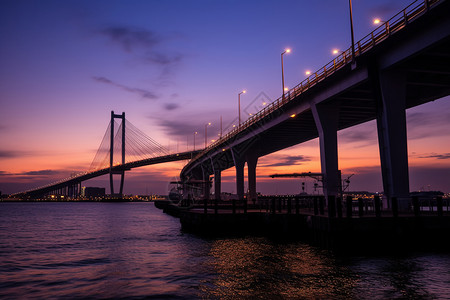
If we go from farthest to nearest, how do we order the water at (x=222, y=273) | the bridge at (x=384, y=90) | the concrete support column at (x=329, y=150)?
the concrete support column at (x=329, y=150) → the bridge at (x=384, y=90) → the water at (x=222, y=273)

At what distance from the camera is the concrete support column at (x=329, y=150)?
3341 centimetres

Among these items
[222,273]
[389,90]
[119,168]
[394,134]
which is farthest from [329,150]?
[119,168]

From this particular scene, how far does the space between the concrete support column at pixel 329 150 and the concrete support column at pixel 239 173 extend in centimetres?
2983

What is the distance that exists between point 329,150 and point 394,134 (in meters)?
8.59

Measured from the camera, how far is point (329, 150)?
3375 centimetres

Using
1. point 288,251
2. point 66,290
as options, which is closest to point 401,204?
point 288,251

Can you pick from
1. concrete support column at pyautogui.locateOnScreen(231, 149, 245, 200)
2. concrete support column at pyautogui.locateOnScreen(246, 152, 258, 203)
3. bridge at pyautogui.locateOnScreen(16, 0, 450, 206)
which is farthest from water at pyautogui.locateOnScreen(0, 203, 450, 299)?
concrete support column at pyautogui.locateOnScreen(246, 152, 258, 203)

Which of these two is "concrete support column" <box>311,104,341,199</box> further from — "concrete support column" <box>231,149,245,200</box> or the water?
"concrete support column" <box>231,149,245,200</box>

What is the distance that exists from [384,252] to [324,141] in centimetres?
1496

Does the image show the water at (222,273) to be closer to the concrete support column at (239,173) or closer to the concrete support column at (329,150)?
the concrete support column at (329,150)

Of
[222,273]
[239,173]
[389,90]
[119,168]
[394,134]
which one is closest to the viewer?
[222,273]

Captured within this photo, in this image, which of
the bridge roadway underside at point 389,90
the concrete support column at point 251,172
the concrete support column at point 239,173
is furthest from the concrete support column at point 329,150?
the concrete support column at point 251,172

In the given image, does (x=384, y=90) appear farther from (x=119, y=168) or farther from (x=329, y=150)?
(x=119, y=168)

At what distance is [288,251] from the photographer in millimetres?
22203
